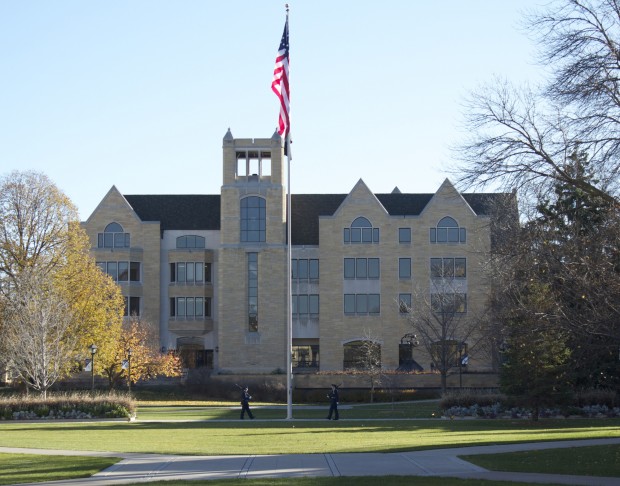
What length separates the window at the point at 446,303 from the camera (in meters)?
62.3

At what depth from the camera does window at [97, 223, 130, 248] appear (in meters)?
75.4

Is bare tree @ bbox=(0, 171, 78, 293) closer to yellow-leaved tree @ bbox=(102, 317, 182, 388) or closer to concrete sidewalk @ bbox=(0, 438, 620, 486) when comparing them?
yellow-leaved tree @ bbox=(102, 317, 182, 388)

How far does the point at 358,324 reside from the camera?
7394 centimetres

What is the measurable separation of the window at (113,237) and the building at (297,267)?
80 millimetres

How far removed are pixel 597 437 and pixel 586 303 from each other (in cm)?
824

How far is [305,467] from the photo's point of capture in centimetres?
1927

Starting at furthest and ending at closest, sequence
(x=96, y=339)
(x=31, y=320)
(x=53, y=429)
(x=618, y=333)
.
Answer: (x=96, y=339), (x=31, y=320), (x=53, y=429), (x=618, y=333)

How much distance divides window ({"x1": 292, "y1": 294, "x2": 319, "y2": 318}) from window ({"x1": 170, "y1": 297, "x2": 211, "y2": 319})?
7617 mm

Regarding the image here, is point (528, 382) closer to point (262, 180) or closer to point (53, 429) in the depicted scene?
point (53, 429)

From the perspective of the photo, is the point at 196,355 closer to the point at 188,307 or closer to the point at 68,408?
the point at 188,307

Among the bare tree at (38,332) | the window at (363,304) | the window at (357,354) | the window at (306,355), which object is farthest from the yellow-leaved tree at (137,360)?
the window at (363,304)

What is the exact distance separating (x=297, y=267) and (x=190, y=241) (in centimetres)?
932

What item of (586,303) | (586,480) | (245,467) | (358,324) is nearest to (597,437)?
(586,303)

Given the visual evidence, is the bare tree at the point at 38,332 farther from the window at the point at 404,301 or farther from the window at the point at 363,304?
the window at the point at 404,301
